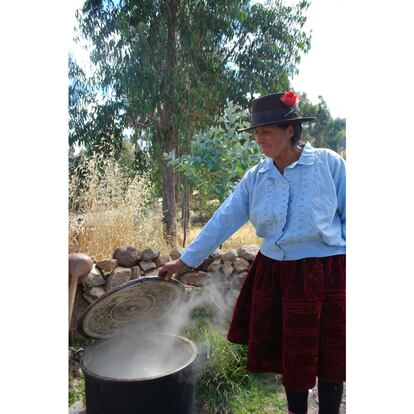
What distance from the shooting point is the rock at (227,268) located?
214 cm

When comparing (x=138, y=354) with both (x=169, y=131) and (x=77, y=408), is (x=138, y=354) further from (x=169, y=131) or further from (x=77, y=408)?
(x=169, y=131)

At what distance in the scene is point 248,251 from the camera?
6.91 ft

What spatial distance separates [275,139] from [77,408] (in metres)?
1.30

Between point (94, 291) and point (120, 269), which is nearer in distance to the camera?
point (94, 291)

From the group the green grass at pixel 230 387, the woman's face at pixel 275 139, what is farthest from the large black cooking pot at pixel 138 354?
the woman's face at pixel 275 139

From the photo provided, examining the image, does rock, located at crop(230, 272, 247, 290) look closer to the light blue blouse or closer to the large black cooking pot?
the large black cooking pot

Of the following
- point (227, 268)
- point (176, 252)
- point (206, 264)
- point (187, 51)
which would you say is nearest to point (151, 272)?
point (176, 252)

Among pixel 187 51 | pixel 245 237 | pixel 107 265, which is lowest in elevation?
pixel 107 265

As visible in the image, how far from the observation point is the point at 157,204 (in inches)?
81.8

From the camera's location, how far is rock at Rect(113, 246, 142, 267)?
1979 mm

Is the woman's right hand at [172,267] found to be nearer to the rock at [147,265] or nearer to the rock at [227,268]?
the rock at [147,265]

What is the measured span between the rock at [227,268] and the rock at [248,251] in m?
0.08
